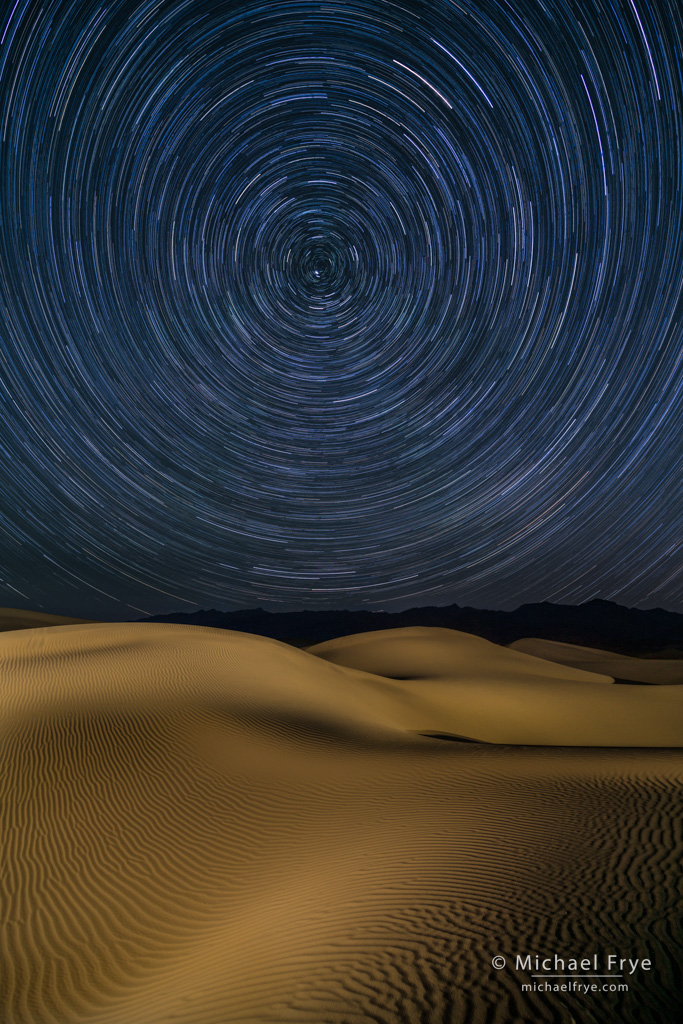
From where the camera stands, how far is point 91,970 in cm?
542

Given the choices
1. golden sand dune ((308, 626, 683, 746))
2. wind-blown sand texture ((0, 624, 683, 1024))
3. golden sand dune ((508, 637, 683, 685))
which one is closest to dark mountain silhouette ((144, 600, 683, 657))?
golden sand dune ((508, 637, 683, 685))

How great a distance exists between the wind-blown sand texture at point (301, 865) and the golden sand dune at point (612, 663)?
118 feet

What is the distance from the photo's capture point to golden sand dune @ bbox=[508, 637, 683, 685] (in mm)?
43312

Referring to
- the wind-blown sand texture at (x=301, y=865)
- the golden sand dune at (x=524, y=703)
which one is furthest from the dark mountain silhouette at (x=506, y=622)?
the wind-blown sand texture at (x=301, y=865)

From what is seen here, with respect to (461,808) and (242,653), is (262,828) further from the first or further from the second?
(242,653)

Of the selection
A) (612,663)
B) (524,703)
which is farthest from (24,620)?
(612,663)

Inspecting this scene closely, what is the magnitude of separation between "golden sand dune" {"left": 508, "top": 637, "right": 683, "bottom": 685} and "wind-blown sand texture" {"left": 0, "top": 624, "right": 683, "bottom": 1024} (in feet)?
118

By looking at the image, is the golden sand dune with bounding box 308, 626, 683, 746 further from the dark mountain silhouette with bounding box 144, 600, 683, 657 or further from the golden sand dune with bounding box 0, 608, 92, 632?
the dark mountain silhouette with bounding box 144, 600, 683, 657

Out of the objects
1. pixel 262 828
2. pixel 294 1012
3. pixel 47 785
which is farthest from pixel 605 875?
pixel 47 785

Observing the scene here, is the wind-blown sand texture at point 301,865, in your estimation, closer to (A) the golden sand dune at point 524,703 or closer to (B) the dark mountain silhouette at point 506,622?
(A) the golden sand dune at point 524,703

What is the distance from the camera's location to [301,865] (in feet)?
22.0

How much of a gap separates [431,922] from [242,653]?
16664 millimetres

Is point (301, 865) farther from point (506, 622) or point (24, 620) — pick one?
point (506, 622)

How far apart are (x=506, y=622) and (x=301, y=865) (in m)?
141
